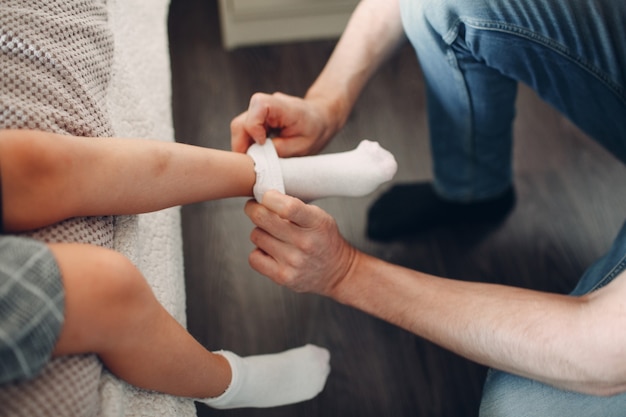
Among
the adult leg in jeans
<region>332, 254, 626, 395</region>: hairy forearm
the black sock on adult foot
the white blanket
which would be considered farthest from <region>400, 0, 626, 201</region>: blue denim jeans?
the white blanket

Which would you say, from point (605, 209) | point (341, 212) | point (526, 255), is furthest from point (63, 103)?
point (605, 209)

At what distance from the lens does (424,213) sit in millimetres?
1269

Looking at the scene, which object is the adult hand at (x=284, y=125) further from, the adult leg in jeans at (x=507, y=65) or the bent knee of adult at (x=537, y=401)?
the bent knee of adult at (x=537, y=401)

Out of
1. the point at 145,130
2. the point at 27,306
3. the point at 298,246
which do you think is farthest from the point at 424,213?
the point at 27,306

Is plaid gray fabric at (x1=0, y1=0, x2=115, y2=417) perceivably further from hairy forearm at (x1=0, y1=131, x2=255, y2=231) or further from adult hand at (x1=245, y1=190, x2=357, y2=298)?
adult hand at (x1=245, y1=190, x2=357, y2=298)

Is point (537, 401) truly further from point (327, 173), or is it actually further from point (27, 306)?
point (27, 306)

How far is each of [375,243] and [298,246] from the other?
16.7 inches

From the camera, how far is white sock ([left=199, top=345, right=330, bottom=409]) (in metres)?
0.84

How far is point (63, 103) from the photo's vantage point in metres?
0.74

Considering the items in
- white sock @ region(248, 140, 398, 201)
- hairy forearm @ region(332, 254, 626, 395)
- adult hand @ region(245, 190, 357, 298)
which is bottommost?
hairy forearm @ region(332, 254, 626, 395)

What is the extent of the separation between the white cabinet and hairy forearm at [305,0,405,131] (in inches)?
17.1

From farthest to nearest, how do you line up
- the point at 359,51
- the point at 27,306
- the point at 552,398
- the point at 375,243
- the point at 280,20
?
the point at 280,20
the point at 375,243
the point at 359,51
the point at 552,398
the point at 27,306

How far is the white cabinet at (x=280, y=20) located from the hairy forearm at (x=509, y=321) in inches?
31.3

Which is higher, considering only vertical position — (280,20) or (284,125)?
(280,20)
